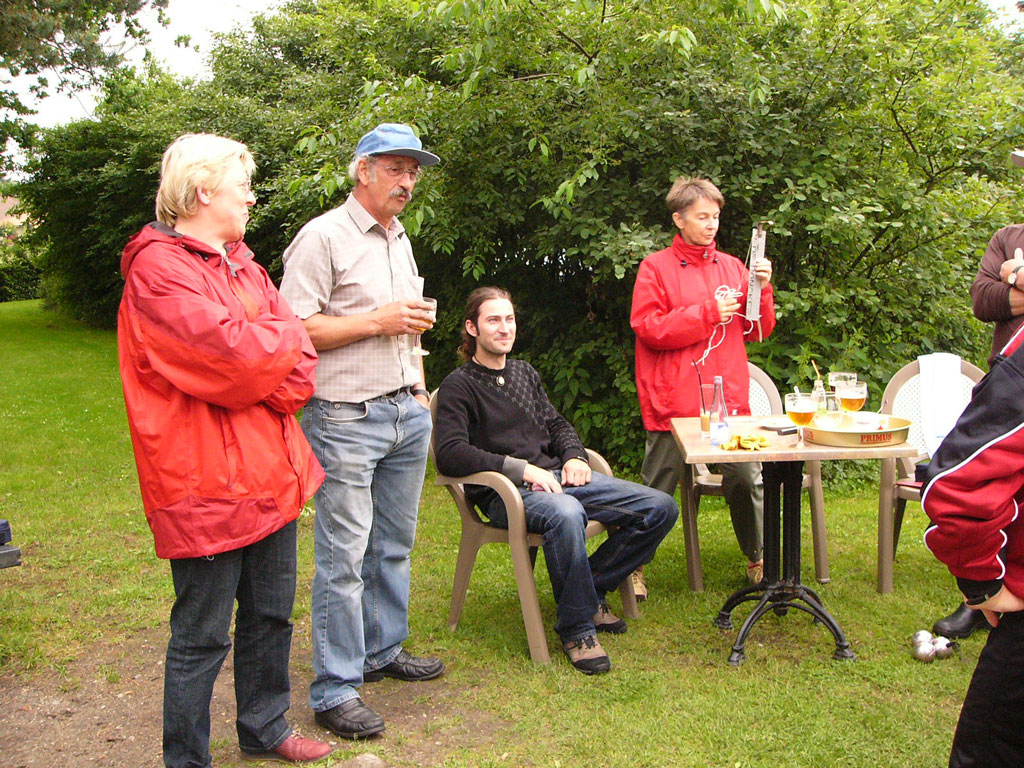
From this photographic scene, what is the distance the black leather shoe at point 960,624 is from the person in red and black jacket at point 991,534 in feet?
6.46

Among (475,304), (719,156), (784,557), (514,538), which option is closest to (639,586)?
(784,557)

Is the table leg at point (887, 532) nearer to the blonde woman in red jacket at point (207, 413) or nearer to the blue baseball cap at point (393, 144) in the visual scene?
the blue baseball cap at point (393, 144)

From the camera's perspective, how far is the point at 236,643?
2859mm

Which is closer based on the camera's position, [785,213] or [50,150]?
[785,213]

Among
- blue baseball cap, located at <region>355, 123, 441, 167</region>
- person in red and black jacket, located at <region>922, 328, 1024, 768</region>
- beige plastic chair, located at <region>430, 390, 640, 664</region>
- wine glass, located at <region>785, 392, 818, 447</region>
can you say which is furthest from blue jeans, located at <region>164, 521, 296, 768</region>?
wine glass, located at <region>785, 392, 818, 447</region>

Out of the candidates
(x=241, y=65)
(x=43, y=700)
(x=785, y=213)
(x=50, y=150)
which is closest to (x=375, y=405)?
(x=43, y=700)

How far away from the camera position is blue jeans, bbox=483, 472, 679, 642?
367 centimetres

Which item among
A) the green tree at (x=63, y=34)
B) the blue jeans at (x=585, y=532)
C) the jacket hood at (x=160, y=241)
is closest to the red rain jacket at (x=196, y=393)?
the jacket hood at (x=160, y=241)

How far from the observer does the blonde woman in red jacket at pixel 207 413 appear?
247 centimetres

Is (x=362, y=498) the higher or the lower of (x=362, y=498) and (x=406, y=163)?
the lower

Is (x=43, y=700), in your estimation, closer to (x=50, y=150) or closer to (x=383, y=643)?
(x=383, y=643)

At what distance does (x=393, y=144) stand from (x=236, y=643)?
5.49ft

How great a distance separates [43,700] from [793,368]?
15.2 feet

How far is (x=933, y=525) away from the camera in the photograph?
80.7 inches
